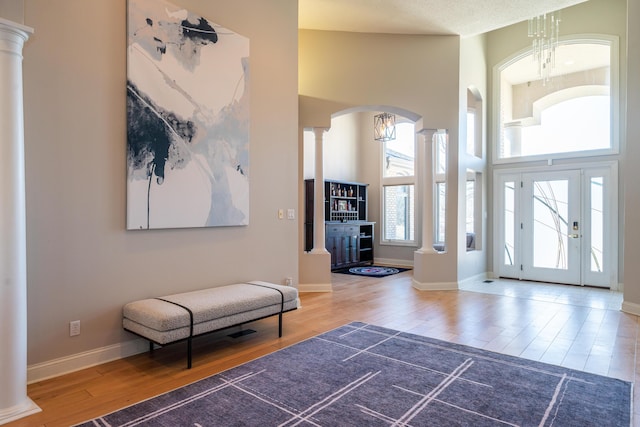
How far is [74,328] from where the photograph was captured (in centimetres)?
287

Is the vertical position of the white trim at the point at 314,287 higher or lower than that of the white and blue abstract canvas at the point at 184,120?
lower

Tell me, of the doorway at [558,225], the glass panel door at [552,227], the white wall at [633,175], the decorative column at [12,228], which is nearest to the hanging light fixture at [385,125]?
the doorway at [558,225]

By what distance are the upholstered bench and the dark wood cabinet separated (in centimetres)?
410

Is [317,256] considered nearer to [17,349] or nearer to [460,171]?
[460,171]

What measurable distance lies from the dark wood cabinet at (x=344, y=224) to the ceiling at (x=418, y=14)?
10.5ft

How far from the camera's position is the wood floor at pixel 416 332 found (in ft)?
8.47

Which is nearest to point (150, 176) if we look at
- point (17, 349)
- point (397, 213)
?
point (17, 349)

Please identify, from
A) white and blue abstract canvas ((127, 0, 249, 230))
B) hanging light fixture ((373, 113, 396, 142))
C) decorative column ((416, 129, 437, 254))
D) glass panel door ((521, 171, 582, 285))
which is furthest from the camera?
hanging light fixture ((373, 113, 396, 142))

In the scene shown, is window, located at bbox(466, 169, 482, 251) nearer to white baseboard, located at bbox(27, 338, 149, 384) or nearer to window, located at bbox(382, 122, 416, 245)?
window, located at bbox(382, 122, 416, 245)

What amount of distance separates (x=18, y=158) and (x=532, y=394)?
357 cm

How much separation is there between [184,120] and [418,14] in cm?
385

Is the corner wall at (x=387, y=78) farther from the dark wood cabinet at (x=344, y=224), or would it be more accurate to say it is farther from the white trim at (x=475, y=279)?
the dark wood cabinet at (x=344, y=224)

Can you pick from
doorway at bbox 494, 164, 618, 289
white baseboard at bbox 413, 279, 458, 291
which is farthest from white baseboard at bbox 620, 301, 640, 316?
white baseboard at bbox 413, 279, 458, 291

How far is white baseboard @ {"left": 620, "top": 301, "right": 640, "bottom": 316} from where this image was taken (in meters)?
4.66
